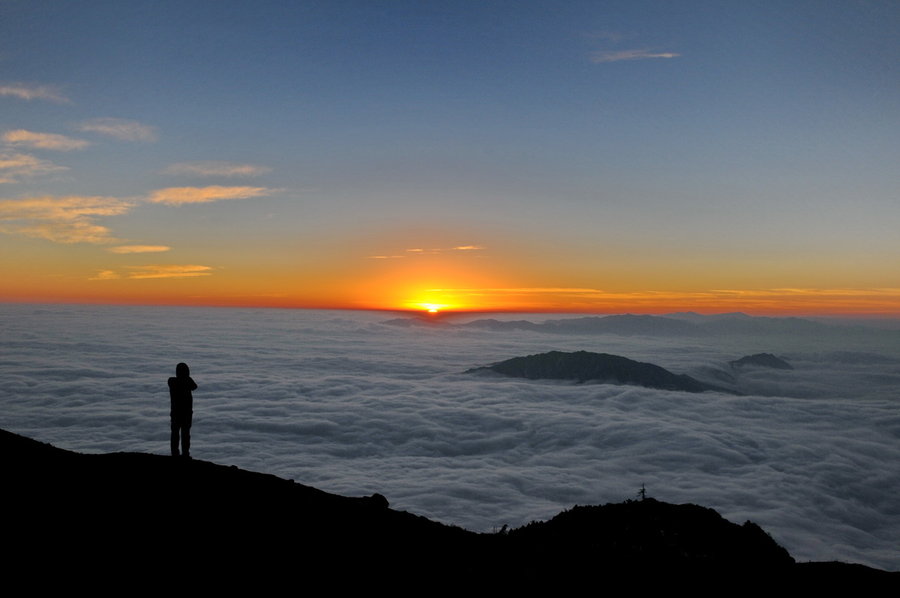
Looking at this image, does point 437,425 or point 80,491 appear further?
point 437,425

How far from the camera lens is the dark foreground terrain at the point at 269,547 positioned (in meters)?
7.79

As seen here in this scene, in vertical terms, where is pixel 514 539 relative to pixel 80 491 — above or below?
below

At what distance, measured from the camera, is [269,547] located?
9.09 meters

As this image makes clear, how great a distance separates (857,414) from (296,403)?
171 metres

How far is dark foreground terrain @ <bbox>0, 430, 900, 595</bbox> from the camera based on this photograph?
779 centimetres

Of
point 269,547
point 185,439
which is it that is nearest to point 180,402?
point 185,439

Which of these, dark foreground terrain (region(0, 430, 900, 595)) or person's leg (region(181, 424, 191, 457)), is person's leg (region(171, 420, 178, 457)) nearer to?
person's leg (region(181, 424, 191, 457))

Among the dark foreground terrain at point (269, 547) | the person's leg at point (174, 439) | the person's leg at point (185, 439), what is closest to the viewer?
the dark foreground terrain at point (269, 547)

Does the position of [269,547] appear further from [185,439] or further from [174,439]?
[174,439]

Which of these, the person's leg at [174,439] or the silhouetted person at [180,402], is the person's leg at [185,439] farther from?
the person's leg at [174,439]

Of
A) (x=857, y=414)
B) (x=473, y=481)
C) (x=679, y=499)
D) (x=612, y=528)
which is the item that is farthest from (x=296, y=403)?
(x=857, y=414)

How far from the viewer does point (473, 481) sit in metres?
78.9

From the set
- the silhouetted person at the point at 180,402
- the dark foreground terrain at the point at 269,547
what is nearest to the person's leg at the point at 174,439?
the silhouetted person at the point at 180,402

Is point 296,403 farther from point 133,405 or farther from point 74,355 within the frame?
point 74,355
